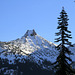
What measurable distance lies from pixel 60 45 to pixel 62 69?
4108 millimetres

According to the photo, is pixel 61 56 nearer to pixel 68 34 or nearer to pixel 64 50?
pixel 64 50

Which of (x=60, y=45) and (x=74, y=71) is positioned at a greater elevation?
(x=60, y=45)

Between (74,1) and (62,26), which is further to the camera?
(62,26)

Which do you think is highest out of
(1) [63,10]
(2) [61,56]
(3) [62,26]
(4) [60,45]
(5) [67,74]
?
(1) [63,10]

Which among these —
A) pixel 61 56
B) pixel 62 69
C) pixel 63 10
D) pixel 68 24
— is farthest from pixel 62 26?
pixel 62 69

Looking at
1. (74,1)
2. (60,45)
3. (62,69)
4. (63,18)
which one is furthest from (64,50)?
(74,1)

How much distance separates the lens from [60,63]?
29.4 meters

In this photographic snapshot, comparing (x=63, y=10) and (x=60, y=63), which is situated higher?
(x=63, y=10)

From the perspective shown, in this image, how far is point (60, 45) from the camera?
30.3 m

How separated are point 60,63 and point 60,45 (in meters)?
3.12

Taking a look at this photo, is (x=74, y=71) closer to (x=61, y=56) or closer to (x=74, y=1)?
(x=61, y=56)

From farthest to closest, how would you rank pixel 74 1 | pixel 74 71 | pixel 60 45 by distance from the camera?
pixel 60 45
pixel 74 71
pixel 74 1

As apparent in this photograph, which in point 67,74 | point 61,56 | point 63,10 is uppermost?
point 63,10

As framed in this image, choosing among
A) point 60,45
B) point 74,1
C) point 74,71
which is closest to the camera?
point 74,1
